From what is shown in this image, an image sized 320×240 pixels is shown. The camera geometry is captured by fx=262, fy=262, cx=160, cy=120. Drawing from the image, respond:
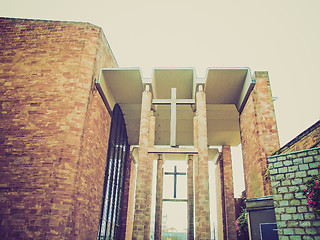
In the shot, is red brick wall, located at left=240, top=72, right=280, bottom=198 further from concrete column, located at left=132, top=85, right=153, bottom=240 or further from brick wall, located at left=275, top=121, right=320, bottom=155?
concrete column, located at left=132, top=85, right=153, bottom=240

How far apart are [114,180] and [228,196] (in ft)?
23.0

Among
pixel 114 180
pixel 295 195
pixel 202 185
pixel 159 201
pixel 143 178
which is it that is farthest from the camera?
pixel 159 201

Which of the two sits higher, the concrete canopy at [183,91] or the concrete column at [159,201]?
the concrete canopy at [183,91]

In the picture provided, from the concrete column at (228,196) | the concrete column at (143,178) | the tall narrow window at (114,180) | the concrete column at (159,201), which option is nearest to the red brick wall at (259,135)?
the concrete column at (143,178)

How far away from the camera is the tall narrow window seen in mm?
13328

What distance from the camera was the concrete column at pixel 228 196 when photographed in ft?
50.4

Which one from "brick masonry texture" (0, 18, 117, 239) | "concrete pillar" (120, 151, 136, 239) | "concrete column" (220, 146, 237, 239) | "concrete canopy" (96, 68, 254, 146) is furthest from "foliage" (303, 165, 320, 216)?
"concrete pillar" (120, 151, 136, 239)

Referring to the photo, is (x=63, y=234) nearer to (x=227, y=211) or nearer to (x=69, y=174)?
(x=69, y=174)

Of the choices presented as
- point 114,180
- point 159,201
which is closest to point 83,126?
point 114,180

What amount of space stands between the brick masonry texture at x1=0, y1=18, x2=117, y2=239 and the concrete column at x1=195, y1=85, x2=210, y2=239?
4134 millimetres

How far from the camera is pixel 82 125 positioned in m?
9.34

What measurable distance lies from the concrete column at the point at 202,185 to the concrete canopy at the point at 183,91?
1.50m

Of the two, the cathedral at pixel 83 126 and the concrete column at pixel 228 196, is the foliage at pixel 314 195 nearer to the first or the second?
the cathedral at pixel 83 126

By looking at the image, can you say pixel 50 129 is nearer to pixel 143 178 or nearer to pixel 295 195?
pixel 143 178
